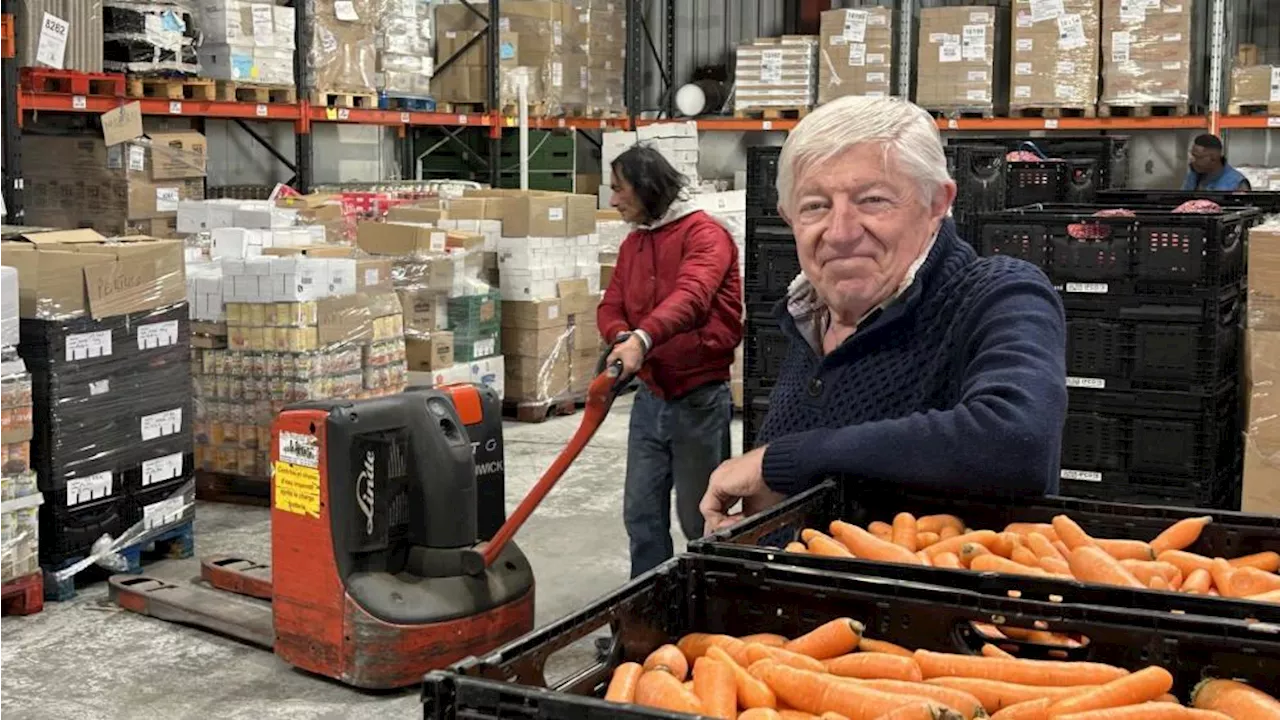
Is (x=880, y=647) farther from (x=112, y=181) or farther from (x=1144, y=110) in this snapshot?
(x=1144, y=110)

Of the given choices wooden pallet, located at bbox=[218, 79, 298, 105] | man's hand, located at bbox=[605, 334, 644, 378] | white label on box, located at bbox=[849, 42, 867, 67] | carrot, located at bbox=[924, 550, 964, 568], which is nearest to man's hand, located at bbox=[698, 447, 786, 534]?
carrot, located at bbox=[924, 550, 964, 568]

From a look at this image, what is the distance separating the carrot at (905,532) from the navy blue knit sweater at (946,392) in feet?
0.25

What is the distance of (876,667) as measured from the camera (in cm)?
181

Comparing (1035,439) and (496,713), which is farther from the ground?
(1035,439)

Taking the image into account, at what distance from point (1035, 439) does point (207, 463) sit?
5.82 m

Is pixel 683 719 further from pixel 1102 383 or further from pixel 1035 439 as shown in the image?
pixel 1102 383

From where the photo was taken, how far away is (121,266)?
593 centimetres

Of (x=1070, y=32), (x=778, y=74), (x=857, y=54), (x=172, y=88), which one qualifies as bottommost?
(x=172, y=88)

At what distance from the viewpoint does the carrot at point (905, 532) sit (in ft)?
7.74

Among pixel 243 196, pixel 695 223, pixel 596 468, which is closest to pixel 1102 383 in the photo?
pixel 695 223

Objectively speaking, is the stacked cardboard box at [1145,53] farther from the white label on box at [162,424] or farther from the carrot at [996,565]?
the carrot at [996,565]

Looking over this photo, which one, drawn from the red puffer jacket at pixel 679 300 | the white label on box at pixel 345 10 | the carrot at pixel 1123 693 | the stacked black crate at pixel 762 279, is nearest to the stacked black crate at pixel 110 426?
the red puffer jacket at pixel 679 300

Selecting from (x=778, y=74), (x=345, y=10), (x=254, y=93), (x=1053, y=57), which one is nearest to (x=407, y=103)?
(x=345, y=10)

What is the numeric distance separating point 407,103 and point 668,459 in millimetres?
7247
